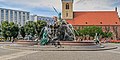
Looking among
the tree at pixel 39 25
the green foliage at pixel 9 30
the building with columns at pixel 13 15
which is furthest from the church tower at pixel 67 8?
the building with columns at pixel 13 15

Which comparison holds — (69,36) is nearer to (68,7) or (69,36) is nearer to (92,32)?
(92,32)

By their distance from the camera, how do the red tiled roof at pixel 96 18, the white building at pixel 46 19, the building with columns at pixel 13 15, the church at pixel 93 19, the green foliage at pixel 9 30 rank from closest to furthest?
the white building at pixel 46 19 → the green foliage at pixel 9 30 → the church at pixel 93 19 → the red tiled roof at pixel 96 18 → the building with columns at pixel 13 15

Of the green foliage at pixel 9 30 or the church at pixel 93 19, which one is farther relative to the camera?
the church at pixel 93 19

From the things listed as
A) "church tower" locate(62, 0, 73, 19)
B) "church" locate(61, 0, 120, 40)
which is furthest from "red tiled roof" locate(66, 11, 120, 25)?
"church tower" locate(62, 0, 73, 19)

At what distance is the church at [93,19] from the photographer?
11225cm

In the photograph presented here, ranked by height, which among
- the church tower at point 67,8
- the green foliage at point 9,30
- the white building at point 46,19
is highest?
the church tower at point 67,8

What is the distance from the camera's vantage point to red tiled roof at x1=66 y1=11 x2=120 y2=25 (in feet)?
377

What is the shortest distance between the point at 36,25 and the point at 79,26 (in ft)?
139

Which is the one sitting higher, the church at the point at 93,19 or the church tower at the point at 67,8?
the church tower at the point at 67,8

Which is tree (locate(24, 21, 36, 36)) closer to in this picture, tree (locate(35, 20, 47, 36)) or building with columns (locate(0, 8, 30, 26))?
tree (locate(35, 20, 47, 36))

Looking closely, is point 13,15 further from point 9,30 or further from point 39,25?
point 39,25

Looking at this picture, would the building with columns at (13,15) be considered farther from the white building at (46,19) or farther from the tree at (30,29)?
the tree at (30,29)

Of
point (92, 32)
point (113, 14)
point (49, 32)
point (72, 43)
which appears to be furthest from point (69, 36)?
point (113, 14)

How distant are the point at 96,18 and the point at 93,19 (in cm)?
148
